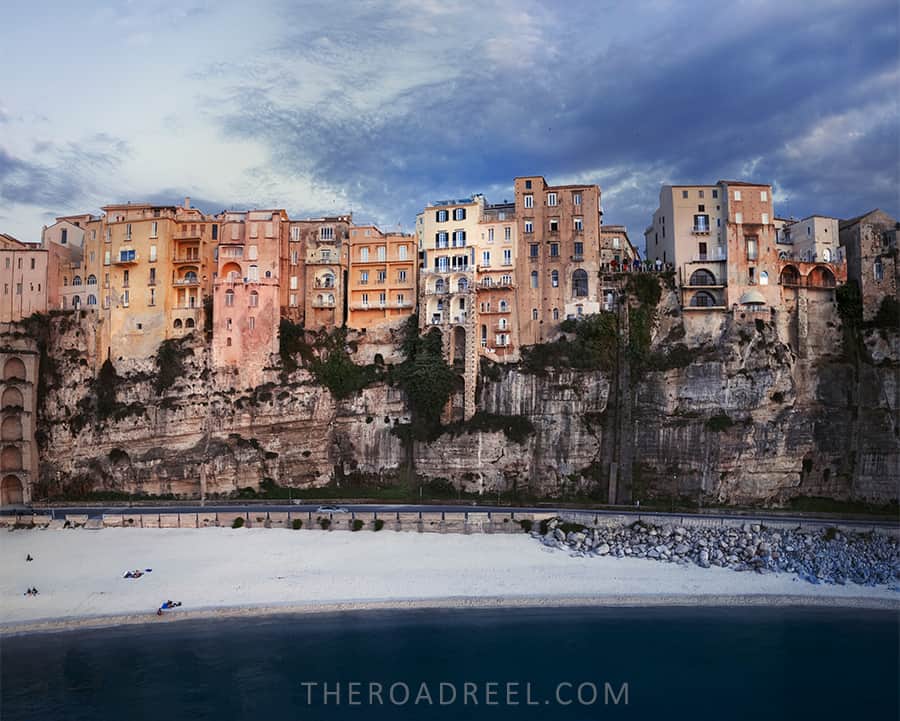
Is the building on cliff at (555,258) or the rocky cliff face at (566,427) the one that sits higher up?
the building on cliff at (555,258)

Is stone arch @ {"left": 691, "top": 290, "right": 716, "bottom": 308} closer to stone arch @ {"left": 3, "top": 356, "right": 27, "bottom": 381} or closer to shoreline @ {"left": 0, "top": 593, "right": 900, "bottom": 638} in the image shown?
shoreline @ {"left": 0, "top": 593, "right": 900, "bottom": 638}

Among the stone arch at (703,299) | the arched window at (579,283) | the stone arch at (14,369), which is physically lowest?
the stone arch at (14,369)

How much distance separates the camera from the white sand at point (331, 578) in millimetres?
36312

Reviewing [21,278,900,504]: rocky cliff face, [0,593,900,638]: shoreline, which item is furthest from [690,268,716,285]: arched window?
[0,593,900,638]: shoreline

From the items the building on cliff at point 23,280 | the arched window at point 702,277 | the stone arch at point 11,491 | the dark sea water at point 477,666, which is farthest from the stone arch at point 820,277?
the stone arch at point 11,491

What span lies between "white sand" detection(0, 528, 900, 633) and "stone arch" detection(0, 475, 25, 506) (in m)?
11.6

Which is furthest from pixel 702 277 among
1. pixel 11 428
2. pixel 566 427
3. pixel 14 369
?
pixel 11 428

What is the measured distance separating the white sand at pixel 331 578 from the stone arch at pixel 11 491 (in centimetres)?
1160

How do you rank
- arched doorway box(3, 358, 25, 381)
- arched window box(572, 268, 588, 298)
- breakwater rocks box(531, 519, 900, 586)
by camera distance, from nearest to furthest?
breakwater rocks box(531, 519, 900, 586) < arched window box(572, 268, 588, 298) < arched doorway box(3, 358, 25, 381)

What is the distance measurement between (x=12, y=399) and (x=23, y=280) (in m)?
9.36

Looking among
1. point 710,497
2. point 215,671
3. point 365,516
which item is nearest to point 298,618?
point 215,671

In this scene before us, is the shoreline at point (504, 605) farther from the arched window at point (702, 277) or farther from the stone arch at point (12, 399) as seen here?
the stone arch at point (12, 399)

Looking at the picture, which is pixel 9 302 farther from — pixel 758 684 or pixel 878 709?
pixel 878 709

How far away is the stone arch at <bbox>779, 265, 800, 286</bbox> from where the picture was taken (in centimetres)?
5431
